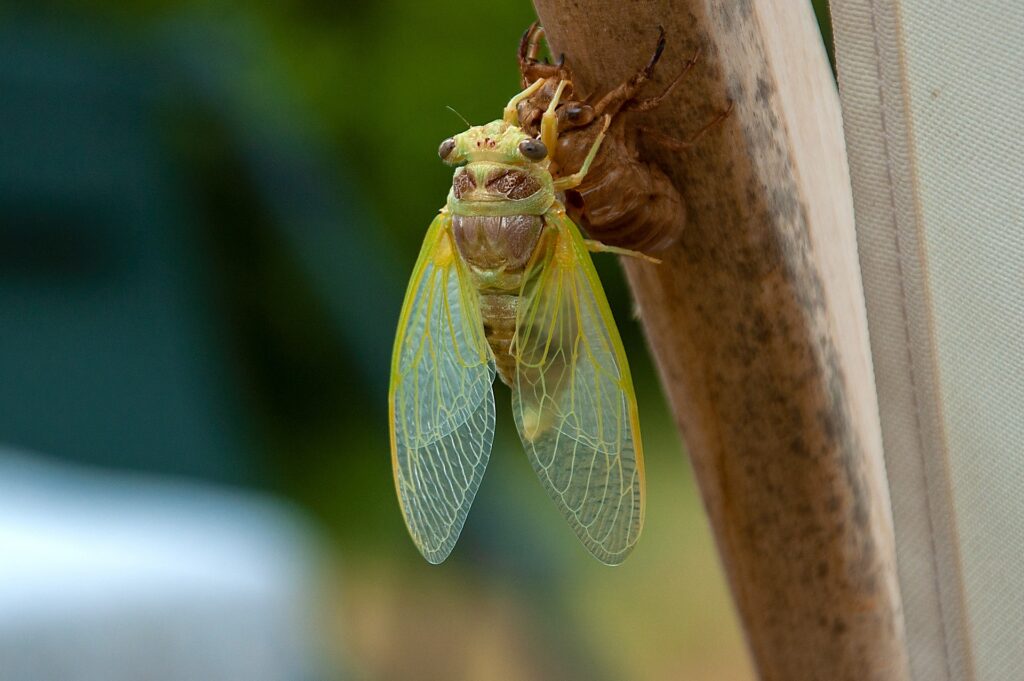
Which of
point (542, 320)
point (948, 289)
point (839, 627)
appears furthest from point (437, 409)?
point (948, 289)

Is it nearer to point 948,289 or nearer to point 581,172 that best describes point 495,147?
point 581,172

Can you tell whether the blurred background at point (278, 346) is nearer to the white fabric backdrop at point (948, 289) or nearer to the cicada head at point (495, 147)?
the cicada head at point (495, 147)

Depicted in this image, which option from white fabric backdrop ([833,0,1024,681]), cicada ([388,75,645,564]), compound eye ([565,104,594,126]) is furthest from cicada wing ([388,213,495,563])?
white fabric backdrop ([833,0,1024,681])

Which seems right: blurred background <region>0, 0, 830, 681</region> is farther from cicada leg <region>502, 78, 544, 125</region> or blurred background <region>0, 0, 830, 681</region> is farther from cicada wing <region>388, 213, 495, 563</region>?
cicada leg <region>502, 78, 544, 125</region>

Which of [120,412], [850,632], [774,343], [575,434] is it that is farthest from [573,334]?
[120,412]

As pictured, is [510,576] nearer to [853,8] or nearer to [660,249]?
[660,249]

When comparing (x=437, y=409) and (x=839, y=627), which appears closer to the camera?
(x=839, y=627)
